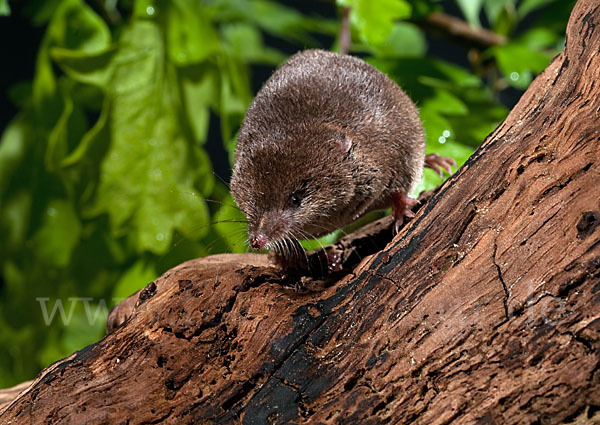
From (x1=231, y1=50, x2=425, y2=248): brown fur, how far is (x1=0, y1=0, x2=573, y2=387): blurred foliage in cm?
37

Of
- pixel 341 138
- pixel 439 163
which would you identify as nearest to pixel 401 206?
pixel 341 138

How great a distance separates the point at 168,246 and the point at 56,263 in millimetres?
810

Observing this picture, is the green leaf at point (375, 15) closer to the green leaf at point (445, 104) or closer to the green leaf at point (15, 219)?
the green leaf at point (445, 104)

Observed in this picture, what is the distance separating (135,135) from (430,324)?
77.4 inches

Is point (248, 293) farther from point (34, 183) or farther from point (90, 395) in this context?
point (34, 183)

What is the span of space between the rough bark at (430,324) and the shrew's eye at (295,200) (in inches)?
10.0

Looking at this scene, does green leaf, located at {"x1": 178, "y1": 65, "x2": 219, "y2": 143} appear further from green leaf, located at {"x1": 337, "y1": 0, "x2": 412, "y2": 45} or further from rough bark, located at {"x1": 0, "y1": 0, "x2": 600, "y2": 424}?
rough bark, located at {"x1": 0, "y1": 0, "x2": 600, "y2": 424}

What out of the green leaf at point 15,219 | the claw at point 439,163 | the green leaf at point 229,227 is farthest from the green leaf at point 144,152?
the claw at point 439,163

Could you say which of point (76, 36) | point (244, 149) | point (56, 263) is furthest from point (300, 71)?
point (56, 263)

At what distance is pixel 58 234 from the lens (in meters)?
3.55

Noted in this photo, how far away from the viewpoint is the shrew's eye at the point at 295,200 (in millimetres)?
2098

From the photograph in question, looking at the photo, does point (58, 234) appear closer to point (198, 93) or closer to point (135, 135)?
point (135, 135)

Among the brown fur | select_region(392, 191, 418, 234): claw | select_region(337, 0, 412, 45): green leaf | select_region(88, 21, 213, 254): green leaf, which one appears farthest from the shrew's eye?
select_region(88, 21, 213, 254): green leaf

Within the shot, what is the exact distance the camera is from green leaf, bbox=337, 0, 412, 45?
2.71m
